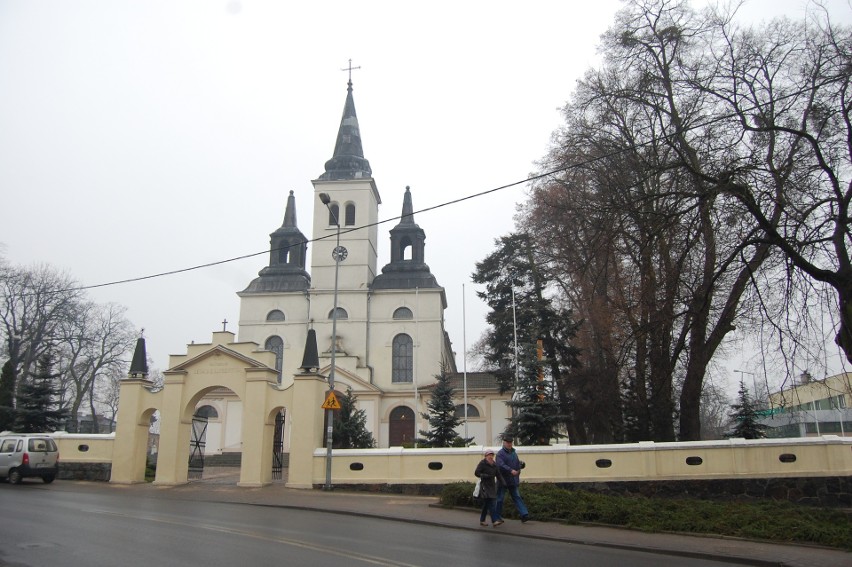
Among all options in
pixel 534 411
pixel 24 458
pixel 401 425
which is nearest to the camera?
pixel 24 458

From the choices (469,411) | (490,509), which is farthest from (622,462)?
(469,411)

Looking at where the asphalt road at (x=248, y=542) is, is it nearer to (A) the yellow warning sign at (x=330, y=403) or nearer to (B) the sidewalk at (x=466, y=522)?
(B) the sidewalk at (x=466, y=522)

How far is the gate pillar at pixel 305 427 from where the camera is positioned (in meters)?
21.1

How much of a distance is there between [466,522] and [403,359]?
102 ft

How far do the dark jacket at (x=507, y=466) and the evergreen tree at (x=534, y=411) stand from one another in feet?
29.2

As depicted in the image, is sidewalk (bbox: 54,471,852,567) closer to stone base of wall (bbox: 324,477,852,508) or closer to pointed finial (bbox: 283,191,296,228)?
stone base of wall (bbox: 324,477,852,508)

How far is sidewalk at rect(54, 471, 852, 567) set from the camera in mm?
10258

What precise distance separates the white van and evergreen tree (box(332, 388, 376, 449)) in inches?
365

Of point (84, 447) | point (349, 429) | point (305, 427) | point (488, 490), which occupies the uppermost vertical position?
point (349, 429)

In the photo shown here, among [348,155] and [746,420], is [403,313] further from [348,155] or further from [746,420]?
[746,420]

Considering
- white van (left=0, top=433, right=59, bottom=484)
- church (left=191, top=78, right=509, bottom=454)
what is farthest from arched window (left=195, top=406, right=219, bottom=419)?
white van (left=0, top=433, right=59, bottom=484)

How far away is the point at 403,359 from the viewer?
44875 mm

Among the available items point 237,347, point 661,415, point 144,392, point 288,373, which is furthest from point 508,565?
point 288,373

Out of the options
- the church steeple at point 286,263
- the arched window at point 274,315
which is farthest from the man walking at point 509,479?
the arched window at point 274,315
